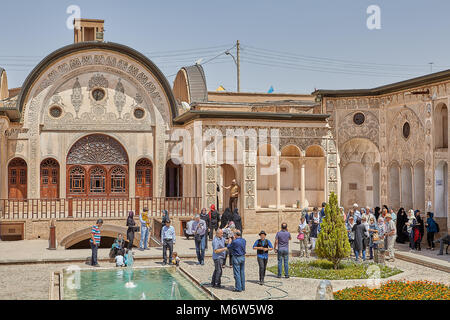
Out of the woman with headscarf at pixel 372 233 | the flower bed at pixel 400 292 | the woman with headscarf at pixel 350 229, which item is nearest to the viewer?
the flower bed at pixel 400 292

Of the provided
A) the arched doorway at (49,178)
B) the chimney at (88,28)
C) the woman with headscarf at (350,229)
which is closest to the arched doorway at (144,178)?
the arched doorway at (49,178)

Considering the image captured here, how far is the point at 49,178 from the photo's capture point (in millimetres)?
25641

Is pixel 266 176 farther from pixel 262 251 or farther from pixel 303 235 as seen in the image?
pixel 262 251

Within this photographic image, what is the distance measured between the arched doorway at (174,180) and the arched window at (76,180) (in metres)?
3.87

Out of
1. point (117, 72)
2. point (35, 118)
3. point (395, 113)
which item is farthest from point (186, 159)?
point (395, 113)

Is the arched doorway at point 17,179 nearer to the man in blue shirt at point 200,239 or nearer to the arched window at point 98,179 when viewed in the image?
the arched window at point 98,179

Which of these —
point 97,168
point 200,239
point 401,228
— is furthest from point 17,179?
point 401,228

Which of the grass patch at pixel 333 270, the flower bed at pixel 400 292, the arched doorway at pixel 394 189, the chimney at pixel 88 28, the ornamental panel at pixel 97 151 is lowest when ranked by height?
the grass patch at pixel 333 270

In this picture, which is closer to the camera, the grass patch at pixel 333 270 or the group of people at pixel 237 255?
the group of people at pixel 237 255

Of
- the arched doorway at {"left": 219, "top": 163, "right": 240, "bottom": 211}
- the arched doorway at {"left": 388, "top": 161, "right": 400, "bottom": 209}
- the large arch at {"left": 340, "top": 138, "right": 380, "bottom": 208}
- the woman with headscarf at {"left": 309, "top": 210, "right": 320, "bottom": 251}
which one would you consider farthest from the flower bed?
the arched doorway at {"left": 219, "top": 163, "right": 240, "bottom": 211}

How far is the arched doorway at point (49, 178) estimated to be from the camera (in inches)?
Result: 1005

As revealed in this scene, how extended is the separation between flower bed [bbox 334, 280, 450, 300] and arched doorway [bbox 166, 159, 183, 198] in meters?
15.1

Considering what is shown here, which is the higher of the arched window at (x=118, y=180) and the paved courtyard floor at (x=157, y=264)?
the arched window at (x=118, y=180)
